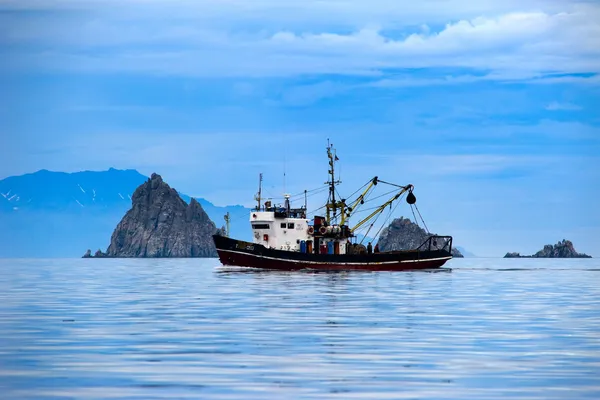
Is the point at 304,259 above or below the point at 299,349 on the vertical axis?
above

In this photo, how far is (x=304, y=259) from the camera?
114 m

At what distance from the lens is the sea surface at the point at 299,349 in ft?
79.3

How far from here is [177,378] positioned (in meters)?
25.7

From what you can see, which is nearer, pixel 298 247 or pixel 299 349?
pixel 299 349

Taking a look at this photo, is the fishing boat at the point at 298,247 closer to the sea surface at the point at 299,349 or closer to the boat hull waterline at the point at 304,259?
the boat hull waterline at the point at 304,259

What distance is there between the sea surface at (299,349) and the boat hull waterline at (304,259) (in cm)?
5599

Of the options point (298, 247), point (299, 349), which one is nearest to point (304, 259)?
point (298, 247)

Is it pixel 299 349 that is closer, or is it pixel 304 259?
pixel 299 349

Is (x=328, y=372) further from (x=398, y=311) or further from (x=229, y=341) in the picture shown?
(x=398, y=311)

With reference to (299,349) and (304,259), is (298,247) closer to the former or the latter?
(304,259)

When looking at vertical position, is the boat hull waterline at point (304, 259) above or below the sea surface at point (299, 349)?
above

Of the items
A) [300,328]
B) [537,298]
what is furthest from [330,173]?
[300,328]

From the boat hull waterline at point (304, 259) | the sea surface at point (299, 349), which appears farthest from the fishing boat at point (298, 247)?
the sea surface at point (299, 349)

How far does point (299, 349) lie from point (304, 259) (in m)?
81.7
